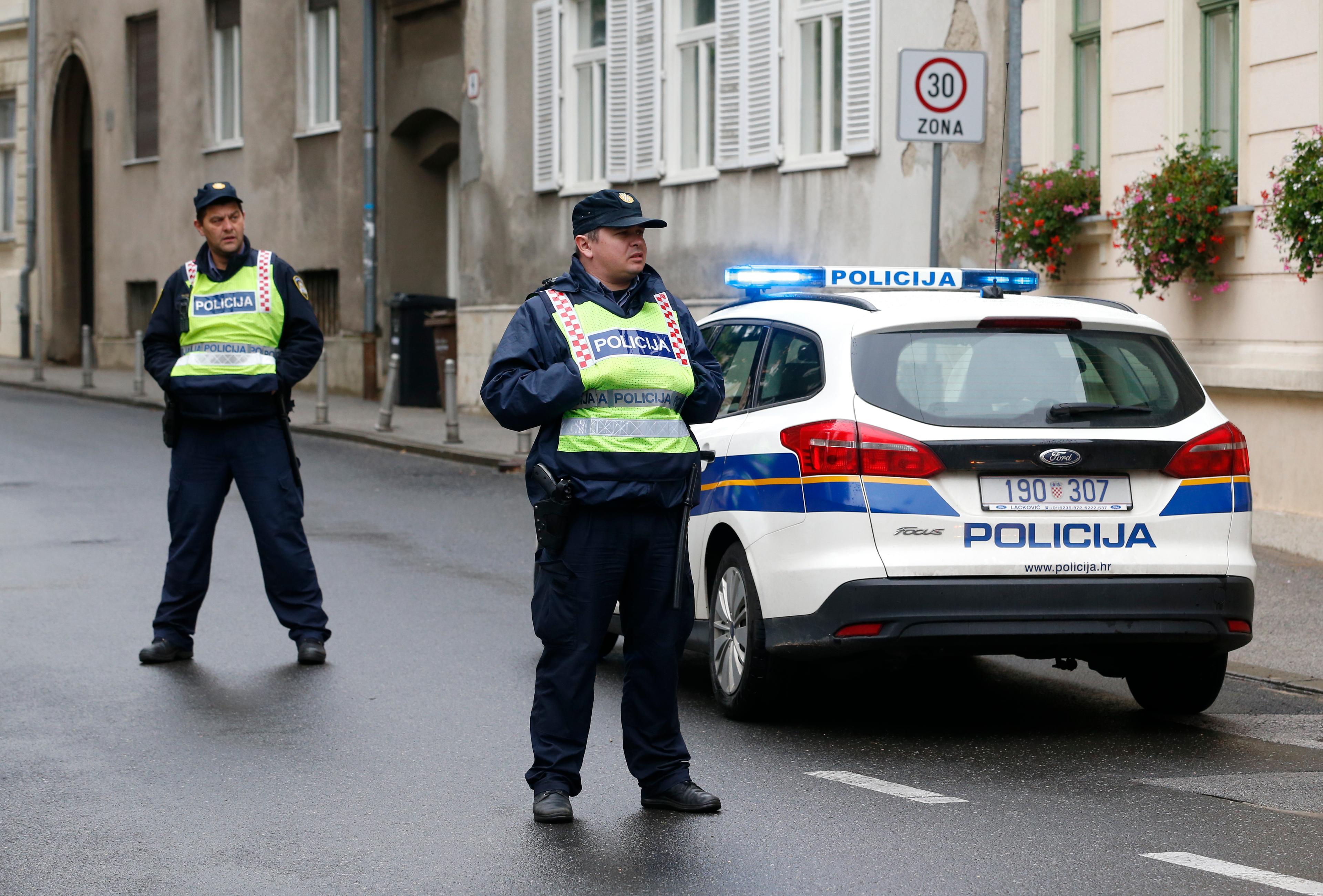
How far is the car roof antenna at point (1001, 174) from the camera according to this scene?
13.9m

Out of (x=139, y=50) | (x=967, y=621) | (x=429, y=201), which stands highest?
(x=139, y=50)

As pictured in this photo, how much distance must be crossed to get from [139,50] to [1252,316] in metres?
25.7

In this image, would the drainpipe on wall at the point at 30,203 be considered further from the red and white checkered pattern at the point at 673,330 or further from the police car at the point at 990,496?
the red and white checkered pattern at the point at 673,330

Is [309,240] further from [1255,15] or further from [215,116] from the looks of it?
[1255,15]

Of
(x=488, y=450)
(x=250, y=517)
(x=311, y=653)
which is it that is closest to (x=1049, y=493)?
(x=311, y=653)

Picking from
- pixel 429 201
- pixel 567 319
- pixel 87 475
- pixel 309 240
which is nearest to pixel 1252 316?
pixel 567 319

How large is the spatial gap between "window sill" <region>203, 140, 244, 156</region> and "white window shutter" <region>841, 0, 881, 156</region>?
15.0m

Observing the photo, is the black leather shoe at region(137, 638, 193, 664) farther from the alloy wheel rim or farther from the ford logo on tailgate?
the ford logo on tailgate

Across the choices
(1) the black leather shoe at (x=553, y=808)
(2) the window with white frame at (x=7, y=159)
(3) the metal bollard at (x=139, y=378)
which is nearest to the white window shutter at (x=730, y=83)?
(3) the metal bollard at (x=139, y=378)

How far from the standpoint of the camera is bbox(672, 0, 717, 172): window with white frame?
21.0 meters

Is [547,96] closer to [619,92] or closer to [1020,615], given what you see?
[619,92]

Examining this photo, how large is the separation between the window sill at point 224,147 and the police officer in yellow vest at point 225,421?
75.3 ft

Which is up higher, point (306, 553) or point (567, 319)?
point (567, 319)

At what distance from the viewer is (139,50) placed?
34281mm
